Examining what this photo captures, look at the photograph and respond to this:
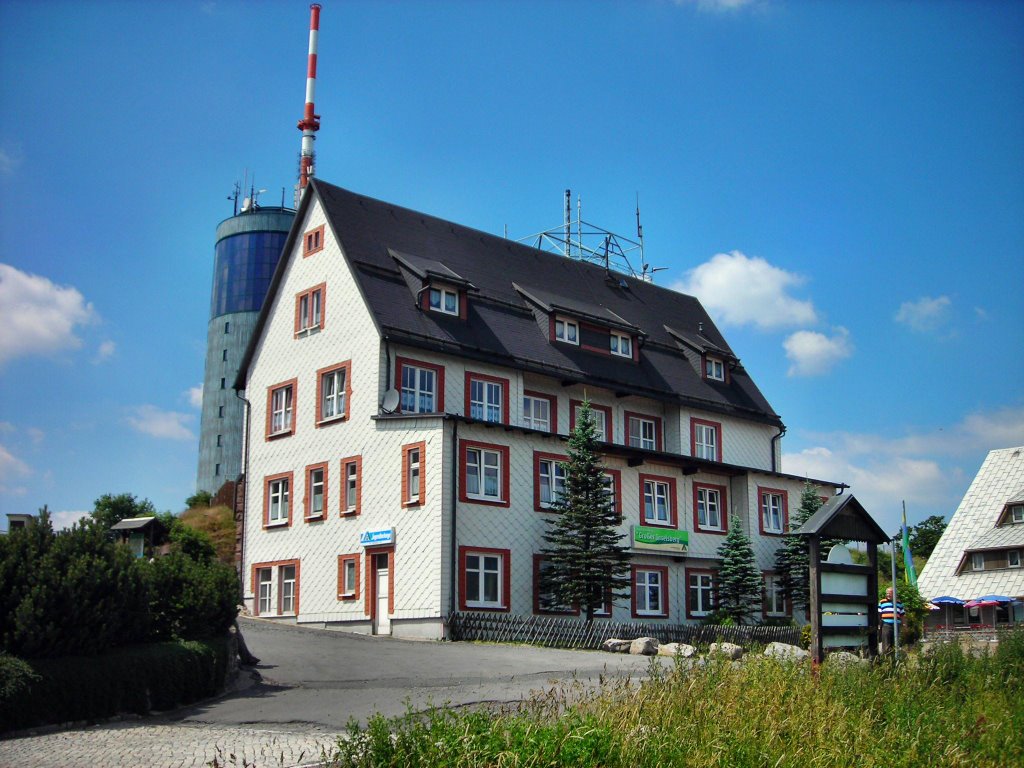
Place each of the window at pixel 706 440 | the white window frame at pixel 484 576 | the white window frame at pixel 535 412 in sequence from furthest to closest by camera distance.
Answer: the window at pixel 706 440
the white window frame at pixel 535 412
the white window frame at pixel 484 576

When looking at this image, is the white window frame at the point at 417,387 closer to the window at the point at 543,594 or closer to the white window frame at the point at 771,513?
the window at the point at 543,594

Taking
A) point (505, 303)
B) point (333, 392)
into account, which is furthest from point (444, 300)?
point (333, 392)

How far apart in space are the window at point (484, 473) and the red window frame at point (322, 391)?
15.7 feet

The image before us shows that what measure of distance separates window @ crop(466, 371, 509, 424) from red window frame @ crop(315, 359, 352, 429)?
392cm

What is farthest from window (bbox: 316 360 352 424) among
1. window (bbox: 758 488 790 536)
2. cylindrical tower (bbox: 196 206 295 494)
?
cylindrical tower (bbox: 196 206 295 494)

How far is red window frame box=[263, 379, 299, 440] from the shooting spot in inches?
1567

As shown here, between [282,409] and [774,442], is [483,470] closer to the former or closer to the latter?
[282,409]

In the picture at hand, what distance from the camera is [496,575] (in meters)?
34.7

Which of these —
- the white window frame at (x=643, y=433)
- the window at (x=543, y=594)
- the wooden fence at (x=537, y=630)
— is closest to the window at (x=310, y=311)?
the window at (x=543, y=594)

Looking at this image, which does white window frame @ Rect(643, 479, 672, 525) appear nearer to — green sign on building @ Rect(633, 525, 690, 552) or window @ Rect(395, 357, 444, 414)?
green sign on building @ Rect(633, 525, 690, 552)

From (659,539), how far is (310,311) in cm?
1467

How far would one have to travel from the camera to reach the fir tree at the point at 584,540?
35344 millimetres

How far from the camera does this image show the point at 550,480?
37281mm

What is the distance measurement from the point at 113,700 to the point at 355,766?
25.2 feet
